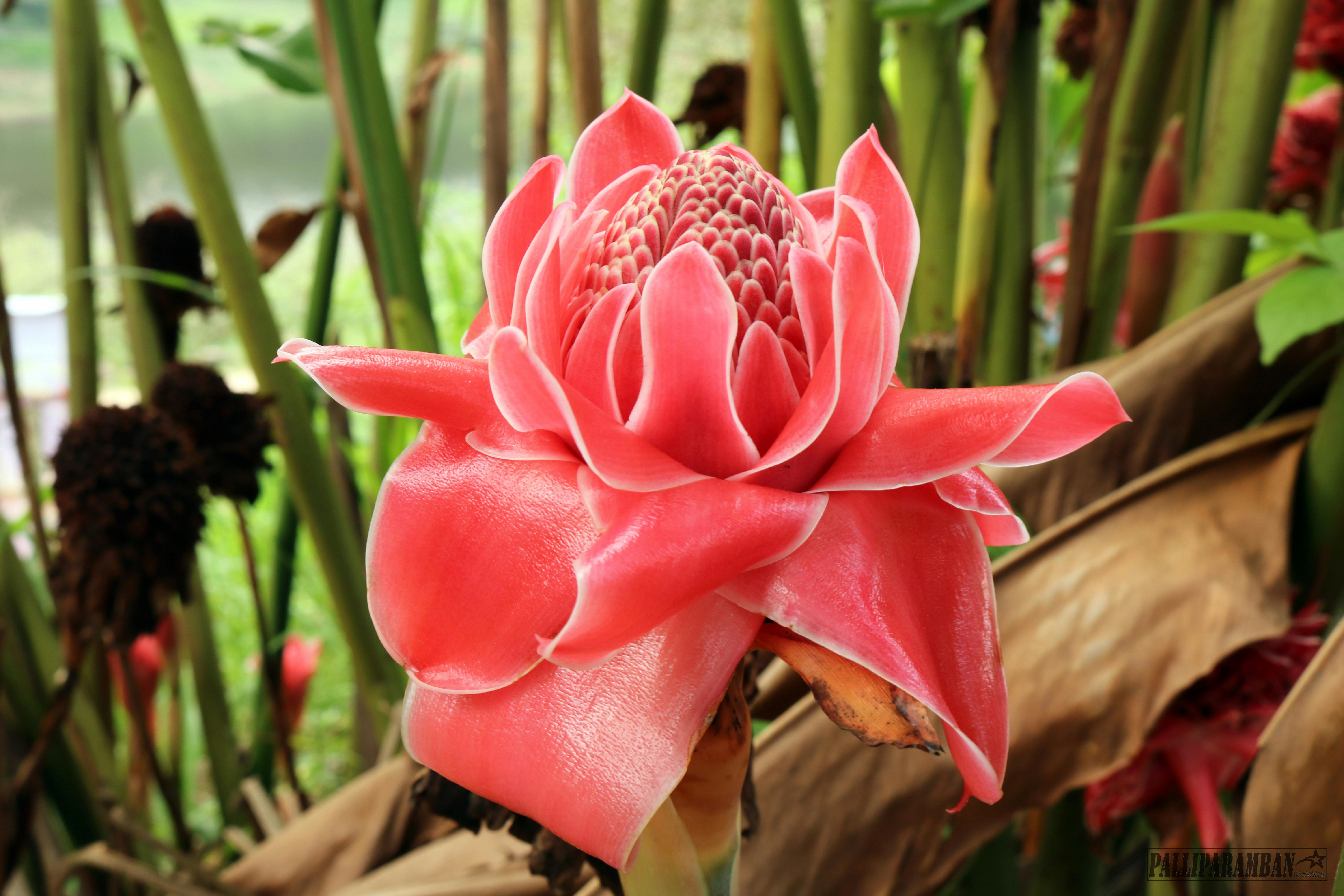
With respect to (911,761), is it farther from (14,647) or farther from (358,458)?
(358,458)

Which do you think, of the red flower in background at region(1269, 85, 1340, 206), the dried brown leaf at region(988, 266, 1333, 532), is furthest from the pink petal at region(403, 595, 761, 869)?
the red flower in background at region(1269, 85, 1340, 206)

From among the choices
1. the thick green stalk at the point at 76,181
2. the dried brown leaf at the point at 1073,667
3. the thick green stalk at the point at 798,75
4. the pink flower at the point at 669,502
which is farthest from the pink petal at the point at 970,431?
the thick green stalk at the point at 76,181

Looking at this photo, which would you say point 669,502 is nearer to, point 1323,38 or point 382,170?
point 382,170

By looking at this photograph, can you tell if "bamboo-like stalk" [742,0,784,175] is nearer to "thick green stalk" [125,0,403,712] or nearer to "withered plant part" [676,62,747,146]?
"withered plant part" [676,62,747,146]

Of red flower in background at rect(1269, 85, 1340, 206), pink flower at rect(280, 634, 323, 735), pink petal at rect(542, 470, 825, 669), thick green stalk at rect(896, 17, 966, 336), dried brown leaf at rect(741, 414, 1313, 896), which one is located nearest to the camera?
pink petal at rect(542, 470, 825, 669)

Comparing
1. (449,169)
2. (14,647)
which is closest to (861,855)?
(14,647)
